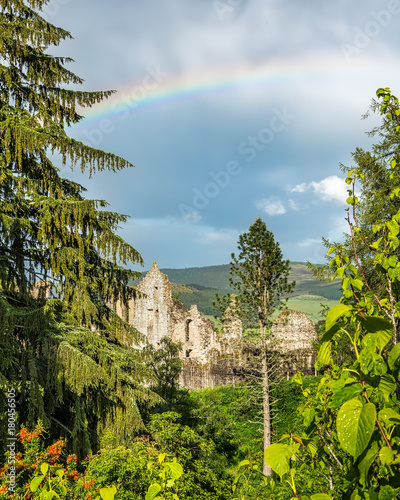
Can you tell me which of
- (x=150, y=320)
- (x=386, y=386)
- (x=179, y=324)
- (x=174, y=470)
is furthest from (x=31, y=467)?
(x=150, y=320)

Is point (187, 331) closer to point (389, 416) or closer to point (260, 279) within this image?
point (260, 279)

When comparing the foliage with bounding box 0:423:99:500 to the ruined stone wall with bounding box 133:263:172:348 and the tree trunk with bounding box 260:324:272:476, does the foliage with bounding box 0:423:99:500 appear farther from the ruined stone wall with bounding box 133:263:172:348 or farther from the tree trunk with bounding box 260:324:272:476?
the ruined stone wall with bounding box 133:263:172:348

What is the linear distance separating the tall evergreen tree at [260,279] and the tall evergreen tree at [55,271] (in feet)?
28.7

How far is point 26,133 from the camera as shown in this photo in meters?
8.38

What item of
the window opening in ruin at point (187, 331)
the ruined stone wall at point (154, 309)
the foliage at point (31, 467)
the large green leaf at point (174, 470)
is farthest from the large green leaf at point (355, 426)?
the window opening in ruin at point (187, 331)

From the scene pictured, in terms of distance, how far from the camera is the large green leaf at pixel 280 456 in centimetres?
131

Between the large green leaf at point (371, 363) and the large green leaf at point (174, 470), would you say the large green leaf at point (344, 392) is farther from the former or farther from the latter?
the large green leaf at point (174, 470)

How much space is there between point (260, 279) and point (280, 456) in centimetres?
1721

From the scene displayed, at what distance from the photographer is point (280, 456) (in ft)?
4.42

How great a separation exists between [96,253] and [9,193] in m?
2.52

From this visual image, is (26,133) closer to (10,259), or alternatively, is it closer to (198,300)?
(10,259)

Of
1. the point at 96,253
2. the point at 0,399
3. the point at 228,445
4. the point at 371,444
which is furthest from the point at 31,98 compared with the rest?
the point at 228,445

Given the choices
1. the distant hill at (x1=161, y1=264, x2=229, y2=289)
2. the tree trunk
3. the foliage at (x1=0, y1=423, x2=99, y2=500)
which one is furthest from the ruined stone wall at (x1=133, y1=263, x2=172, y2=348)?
the distant hill at (x1=161, y1=264, x2=229, y2=289)

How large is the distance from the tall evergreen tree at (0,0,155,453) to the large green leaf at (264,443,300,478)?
6001mm
